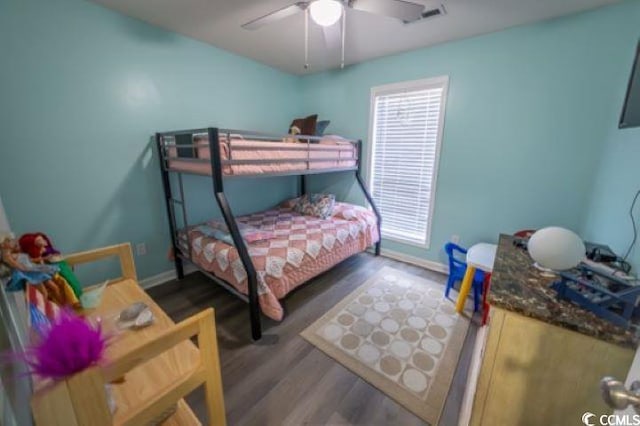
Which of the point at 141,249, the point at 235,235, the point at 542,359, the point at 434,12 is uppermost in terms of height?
the point at 434,12

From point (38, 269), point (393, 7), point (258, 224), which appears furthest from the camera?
point (258, 224)

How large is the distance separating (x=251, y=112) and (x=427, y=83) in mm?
2048

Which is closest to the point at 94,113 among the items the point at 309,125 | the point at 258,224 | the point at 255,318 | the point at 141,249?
the point at 141,249

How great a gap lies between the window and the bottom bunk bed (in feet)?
1.09

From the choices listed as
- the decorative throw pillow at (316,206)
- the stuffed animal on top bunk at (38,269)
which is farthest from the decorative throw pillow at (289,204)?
the stuffed animal on top bunk at (38,269)

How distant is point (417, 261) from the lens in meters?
3.00

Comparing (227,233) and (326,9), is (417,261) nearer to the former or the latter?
(227,233)

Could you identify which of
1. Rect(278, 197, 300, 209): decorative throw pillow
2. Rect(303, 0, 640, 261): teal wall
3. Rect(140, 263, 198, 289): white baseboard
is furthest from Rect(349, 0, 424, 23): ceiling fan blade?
Rect(140, 263, 198, 289): white baseboard

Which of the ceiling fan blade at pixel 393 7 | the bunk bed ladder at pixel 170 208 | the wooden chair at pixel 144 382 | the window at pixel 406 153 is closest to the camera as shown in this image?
the wooden chair at pixel 144 382

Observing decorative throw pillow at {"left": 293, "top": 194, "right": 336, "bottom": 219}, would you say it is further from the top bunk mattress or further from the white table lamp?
the white table lamp

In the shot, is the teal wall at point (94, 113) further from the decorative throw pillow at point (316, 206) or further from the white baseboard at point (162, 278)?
the decorative throw pillow at point (316, 206)

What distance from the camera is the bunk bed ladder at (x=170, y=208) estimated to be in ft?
7.60

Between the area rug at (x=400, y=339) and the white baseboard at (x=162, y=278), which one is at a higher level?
the white baseboard at (x=162, y=278)

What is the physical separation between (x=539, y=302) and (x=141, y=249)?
116 inches
